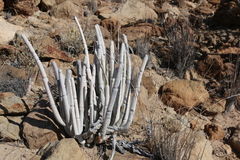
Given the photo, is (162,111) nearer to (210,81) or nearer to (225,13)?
(210,81)

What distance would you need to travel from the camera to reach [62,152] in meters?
2.08

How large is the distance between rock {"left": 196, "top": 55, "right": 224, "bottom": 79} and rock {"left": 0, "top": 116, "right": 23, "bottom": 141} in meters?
2.79

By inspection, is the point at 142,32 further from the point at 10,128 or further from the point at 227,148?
the point at 10,128

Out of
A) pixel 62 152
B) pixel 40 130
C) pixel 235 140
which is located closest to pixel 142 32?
pixel 235 140

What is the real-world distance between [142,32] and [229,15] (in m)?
2.05

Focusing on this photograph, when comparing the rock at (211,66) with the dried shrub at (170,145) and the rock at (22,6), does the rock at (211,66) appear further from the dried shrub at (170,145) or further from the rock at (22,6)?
the rock at (22,6)

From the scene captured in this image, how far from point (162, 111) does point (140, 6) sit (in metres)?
4.00

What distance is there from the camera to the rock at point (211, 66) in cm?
408

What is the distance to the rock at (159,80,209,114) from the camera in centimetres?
342

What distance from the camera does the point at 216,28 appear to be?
579 centimetres

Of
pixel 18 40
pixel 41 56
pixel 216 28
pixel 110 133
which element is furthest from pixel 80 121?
pixel 216 28

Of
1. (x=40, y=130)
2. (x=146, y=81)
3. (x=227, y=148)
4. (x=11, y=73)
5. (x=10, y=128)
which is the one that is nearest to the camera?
(x=40, y=130)

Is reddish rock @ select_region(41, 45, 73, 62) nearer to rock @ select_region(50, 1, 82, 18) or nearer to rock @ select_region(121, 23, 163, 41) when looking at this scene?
rock @ select_region(121, 23, 163, 41)

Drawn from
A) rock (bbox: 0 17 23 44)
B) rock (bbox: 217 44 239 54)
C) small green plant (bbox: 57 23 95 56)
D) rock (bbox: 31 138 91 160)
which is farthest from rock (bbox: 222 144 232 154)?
rock (bbox: 0 17 23 44)
